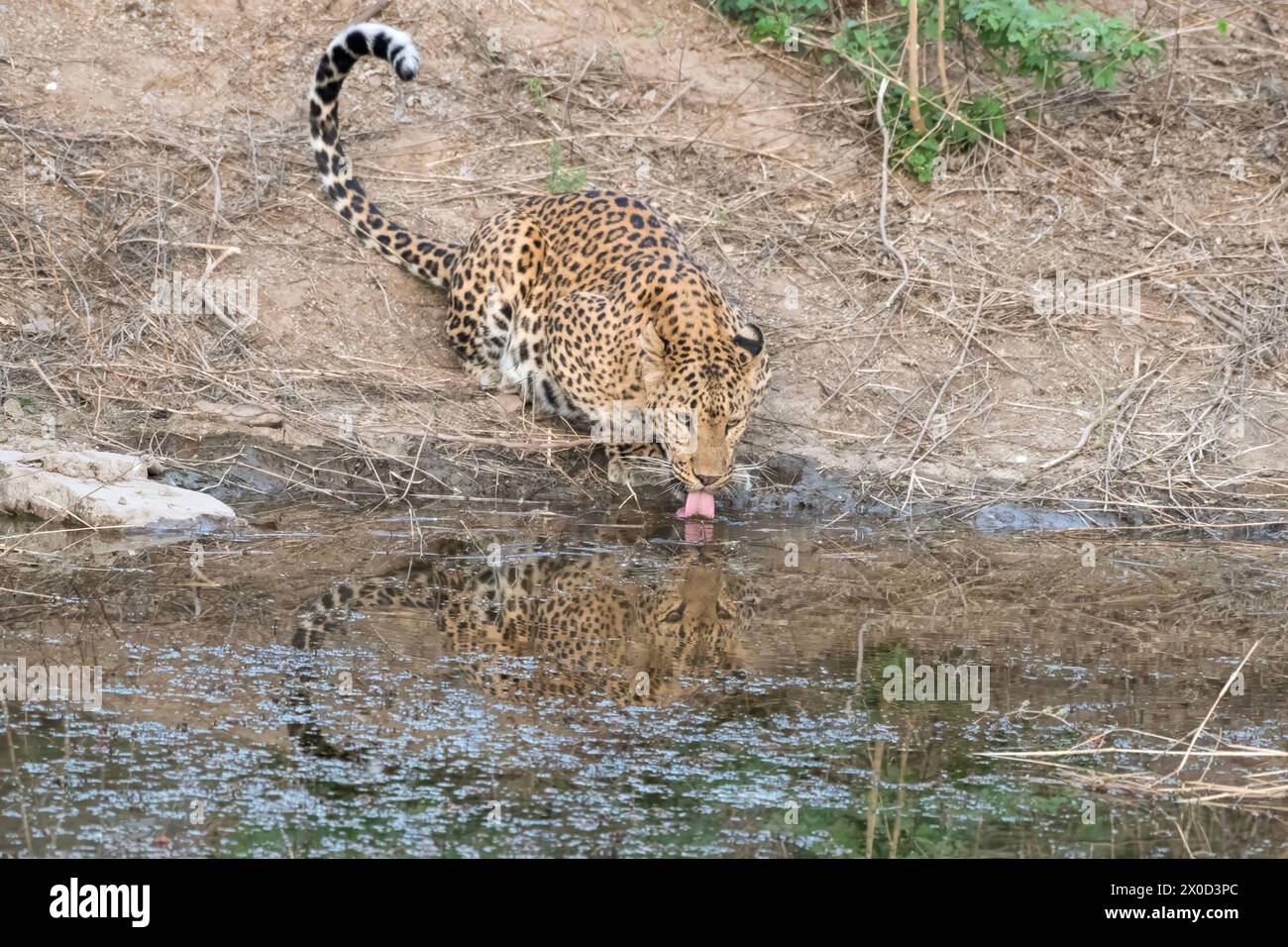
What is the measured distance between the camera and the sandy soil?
26.3ft

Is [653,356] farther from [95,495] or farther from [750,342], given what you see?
[95,495]

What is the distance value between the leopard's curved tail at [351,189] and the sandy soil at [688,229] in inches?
5.9

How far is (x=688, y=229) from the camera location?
9.51 m

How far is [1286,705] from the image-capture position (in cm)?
540

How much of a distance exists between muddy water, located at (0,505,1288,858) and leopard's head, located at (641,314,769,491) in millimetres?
340

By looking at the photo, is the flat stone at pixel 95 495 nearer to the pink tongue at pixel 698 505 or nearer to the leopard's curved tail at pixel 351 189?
the pink tongue at pixel 698 505

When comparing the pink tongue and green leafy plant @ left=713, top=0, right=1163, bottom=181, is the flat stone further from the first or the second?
green leafy plant @ left=713, top=0, right=1163, bottom=181

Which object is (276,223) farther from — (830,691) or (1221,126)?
(1221,126)

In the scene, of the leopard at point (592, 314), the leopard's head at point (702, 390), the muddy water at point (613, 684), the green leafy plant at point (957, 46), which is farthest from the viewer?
the green leafy plant at point (957, 46)

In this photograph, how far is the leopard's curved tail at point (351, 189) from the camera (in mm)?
8852

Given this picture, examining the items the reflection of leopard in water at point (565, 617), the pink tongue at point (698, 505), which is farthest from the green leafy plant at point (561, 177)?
the reflection of leopard in water at point (565, 617)

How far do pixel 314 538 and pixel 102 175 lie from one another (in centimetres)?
329

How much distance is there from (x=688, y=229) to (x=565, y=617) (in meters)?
3.98

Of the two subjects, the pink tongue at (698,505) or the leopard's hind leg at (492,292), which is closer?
the pink tongue at (698,505)
